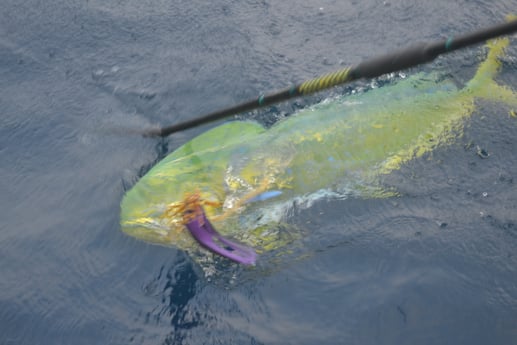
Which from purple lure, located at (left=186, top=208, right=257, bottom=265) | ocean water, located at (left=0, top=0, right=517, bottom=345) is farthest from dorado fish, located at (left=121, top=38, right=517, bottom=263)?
ocean water, located at (left=0, top=0, right=517, bottom=345)

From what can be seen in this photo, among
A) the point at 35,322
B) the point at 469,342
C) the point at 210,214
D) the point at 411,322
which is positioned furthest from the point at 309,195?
the point at 35,322

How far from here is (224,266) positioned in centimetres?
331

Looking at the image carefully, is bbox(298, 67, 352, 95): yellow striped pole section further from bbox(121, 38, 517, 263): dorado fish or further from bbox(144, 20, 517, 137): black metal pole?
bbox(121, 38, 517, 263): dorado fish

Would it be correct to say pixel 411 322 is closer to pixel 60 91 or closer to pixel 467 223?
pixel 467 223

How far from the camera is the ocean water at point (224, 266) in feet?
10.3

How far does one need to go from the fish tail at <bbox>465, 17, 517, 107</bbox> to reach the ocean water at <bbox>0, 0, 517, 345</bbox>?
0.10 meters

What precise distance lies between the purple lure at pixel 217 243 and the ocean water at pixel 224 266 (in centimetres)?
9

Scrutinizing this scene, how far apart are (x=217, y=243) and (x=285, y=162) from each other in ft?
2.27

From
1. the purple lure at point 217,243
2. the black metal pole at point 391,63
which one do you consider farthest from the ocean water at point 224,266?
the black metal pole at point 391,63

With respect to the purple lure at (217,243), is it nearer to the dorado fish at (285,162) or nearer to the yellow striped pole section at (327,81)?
the dorado fish at (285,162)

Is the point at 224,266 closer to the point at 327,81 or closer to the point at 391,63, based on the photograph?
the point at 327,81

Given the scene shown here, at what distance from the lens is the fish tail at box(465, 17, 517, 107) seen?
393 cm

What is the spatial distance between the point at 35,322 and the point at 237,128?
1.82 metres

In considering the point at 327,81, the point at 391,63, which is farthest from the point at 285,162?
the point at 391,63
